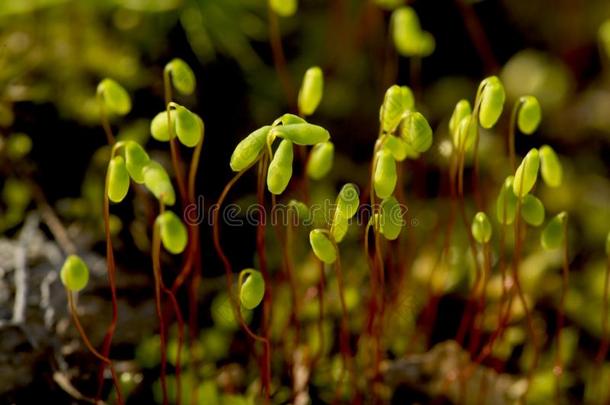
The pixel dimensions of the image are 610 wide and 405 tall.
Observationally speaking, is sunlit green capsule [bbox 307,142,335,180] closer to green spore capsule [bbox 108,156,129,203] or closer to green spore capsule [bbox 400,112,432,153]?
green spore capsule [bbox 400,112,432,153]

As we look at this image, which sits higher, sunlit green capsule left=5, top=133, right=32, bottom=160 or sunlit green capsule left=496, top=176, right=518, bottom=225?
sunlit green capsule left=5, top=133, right=32, bottom=160

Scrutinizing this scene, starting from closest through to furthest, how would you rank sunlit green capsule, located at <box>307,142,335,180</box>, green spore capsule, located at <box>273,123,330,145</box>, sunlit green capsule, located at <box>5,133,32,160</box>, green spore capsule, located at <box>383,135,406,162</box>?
green spore capsule, located at <box>273,123,330,145</box> < green spore capsule, located at <box>383,135,406,162</box> < sunlit green capsule, located at <box>307,142,335,180</box> < sunlit green capsule, located at <box>5,133,32,160</box>

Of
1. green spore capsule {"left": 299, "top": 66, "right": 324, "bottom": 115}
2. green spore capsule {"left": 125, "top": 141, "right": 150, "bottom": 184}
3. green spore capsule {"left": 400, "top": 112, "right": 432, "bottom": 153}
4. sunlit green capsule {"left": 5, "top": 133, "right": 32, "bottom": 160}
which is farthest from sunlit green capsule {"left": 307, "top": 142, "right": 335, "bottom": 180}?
sunlit green capsule {"left": 5, "top": 133, "right": 32, "bottom": 160}

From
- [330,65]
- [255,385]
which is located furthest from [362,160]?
[255,385]

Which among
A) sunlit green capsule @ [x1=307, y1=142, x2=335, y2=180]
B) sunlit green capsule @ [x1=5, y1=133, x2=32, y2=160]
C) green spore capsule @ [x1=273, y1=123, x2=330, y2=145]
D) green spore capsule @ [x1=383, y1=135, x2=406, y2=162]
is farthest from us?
sunlit green capsule @ [x1=5, y1=133, x2=32, y2=160]

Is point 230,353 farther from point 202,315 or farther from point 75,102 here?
point 75,102

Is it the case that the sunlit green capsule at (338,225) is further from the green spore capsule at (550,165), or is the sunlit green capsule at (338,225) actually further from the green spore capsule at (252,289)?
the green spore capsule at (550,165)

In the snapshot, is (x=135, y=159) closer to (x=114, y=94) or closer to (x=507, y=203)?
(x=114, y=94)
